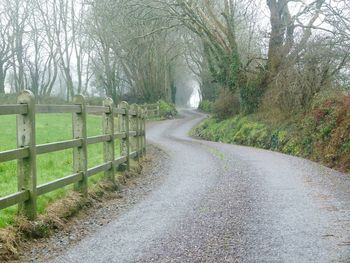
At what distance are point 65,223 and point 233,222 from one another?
7.49ft

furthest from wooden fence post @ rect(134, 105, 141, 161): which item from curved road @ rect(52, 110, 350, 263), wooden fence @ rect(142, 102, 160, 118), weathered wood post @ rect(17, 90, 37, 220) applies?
wooden fence @ rect(142, 102, 160, 118)

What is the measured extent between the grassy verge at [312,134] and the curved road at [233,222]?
2.67 m

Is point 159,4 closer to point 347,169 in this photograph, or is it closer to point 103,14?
point 103,14

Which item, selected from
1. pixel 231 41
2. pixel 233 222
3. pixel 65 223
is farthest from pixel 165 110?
pixel 65 223

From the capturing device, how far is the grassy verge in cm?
1425

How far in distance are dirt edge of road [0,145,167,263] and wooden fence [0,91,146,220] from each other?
9.5 inches

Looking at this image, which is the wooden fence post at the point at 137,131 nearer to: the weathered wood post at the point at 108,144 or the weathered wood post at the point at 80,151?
the weathered wood post at the point at 108,144

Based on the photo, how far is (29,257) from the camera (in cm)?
530

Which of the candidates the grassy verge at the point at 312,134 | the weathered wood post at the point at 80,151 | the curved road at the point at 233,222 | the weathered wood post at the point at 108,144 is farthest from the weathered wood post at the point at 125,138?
the grassy verge at the point at 312,134

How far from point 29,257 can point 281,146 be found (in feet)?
48.4

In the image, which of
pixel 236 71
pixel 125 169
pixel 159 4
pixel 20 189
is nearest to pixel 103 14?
pixel 159 4

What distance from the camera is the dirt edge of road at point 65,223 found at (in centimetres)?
534

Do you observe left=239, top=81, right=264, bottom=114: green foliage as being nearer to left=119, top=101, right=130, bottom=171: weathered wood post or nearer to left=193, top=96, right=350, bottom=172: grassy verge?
left=193, top=96, right=350, bottom=172: grassy verge

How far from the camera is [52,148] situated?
21.9 ft
